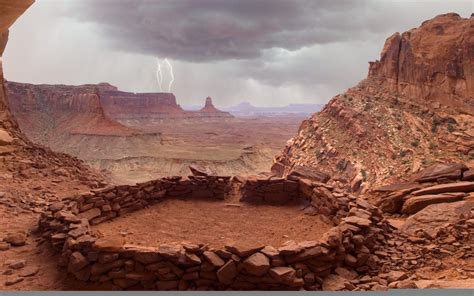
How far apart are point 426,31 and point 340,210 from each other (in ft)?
95.1

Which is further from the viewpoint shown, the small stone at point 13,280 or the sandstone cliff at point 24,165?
the sandstone cliff at point 24,165

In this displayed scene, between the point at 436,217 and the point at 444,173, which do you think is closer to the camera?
the point at 436,217

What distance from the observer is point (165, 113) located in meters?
167

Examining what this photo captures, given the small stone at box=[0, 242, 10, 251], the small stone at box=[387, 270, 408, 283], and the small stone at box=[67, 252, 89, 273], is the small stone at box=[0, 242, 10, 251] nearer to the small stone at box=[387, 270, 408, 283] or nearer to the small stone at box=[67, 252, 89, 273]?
the small stone at box=[67, 252, 89, 273]

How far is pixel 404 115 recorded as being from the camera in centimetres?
2927

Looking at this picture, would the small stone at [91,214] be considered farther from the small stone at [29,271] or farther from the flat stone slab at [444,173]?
the flat stone slab at [444,173]

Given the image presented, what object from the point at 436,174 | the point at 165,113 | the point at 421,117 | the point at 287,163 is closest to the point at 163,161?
the point at 287,163

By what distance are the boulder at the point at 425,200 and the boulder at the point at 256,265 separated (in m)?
6.35

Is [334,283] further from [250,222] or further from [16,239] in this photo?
[16,239]

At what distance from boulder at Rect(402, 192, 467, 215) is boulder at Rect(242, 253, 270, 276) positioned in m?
6.35

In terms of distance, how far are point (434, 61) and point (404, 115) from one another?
5.53 metres

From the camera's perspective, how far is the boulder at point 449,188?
1084 cm

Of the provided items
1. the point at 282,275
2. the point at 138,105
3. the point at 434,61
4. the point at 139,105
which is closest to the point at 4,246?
the point at 282,275

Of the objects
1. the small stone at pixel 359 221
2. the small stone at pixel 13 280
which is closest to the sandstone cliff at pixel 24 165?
the small stone at pixel 13 280
